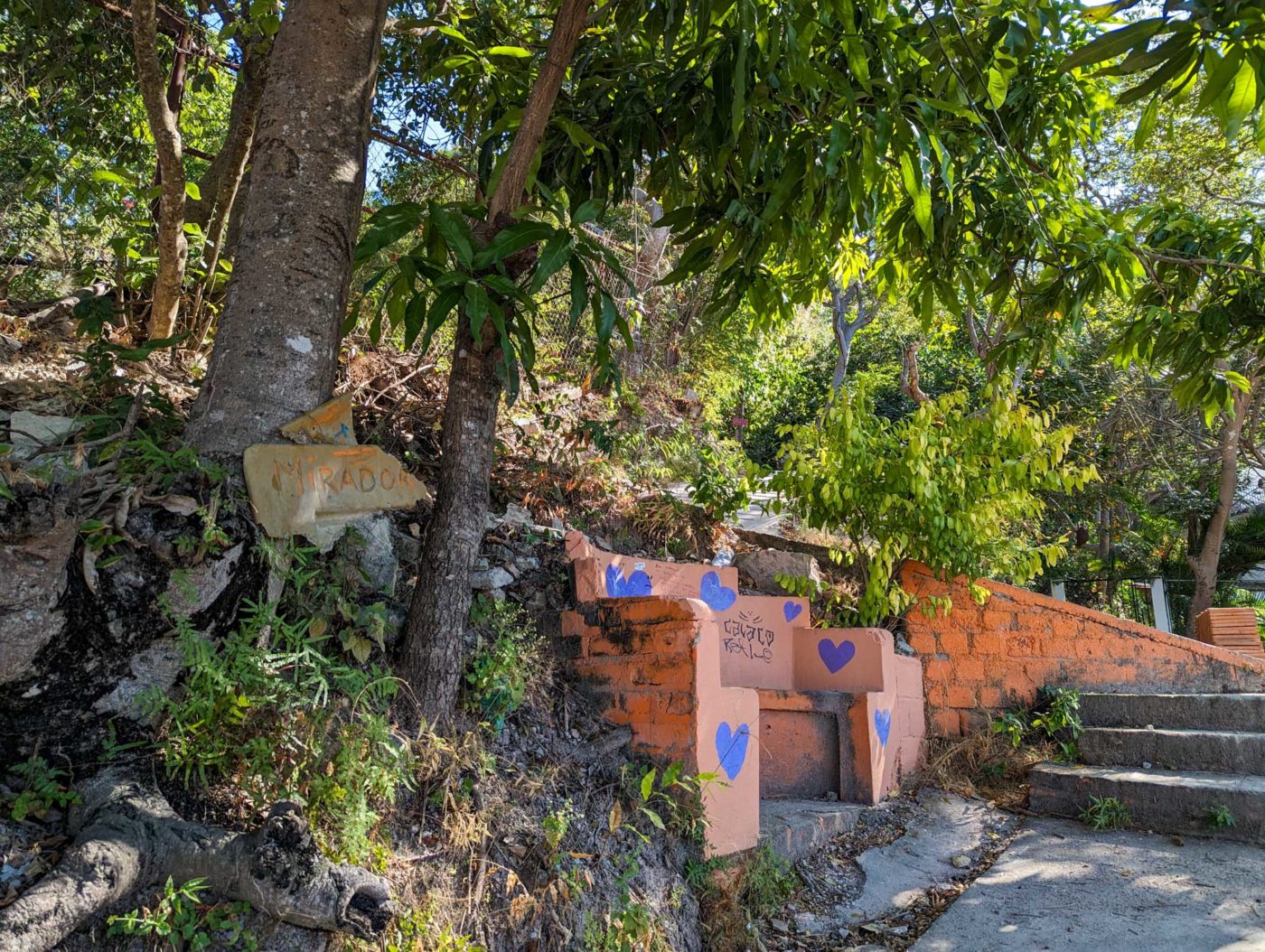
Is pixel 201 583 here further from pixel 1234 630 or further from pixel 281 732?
pixel 1234 630

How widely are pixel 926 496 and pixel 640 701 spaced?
2597 mm

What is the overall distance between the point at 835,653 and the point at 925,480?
3.97 ft

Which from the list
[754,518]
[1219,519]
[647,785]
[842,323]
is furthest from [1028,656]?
[842,323]

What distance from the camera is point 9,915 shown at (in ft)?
5.59

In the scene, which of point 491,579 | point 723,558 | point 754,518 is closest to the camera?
point 491,579

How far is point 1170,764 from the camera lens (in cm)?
532

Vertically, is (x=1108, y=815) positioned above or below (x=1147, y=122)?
below

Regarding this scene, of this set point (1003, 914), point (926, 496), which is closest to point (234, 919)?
point (1003, 914)

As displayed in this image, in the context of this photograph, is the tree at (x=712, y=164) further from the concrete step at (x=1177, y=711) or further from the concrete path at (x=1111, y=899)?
the concrete step at (x=1177, y=711)

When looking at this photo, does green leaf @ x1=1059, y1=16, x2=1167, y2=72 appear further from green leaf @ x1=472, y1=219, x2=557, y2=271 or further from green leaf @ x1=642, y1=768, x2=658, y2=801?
green leaf @ x1=642, y1=768, x2=658, y2=801

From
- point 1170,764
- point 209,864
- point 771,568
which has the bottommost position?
point 1170,764

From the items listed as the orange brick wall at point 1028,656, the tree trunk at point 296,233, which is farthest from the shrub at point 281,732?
the orange brick wall at point 1028,656

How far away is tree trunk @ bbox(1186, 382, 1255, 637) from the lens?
410 inches

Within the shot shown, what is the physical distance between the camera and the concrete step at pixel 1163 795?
4.55m
